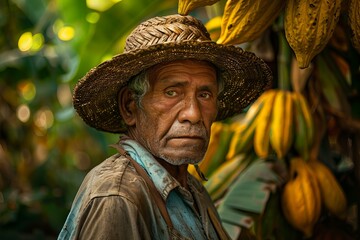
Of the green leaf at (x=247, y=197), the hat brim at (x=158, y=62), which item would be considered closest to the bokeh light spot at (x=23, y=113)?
the green leaf at (x=247, y=197)

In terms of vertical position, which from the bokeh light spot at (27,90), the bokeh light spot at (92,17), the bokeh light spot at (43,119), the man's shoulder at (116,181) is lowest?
the bokeh light spot at (43,119)

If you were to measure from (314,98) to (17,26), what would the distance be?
2449 millimetres

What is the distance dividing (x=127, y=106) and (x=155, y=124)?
130 mm

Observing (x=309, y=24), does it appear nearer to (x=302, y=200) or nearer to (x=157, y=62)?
(x=157, y=62)

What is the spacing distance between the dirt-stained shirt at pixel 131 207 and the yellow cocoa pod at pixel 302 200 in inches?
29.2

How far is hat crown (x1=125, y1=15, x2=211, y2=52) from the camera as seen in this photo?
6.27 feet

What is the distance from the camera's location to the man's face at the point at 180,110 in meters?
1.95

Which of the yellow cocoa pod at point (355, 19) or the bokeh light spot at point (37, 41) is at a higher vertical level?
the yellow cocoa pod at point (355, 19)

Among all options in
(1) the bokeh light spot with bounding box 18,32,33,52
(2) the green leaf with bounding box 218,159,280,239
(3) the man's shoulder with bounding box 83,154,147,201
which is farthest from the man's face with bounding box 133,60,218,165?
(1) the bokeh light spot with bounding box 18,32,33,52

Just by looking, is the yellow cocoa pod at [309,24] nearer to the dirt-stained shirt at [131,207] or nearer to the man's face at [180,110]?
the man's face at [180,110]

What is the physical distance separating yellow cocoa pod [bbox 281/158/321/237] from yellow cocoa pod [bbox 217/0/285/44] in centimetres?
108

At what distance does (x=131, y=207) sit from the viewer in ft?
5.84

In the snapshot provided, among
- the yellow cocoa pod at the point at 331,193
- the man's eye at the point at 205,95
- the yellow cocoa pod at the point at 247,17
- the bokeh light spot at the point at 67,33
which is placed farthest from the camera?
the bokeh light spot at the point at 67,33

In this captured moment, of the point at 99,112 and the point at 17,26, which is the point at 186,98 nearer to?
the point at 99,112
